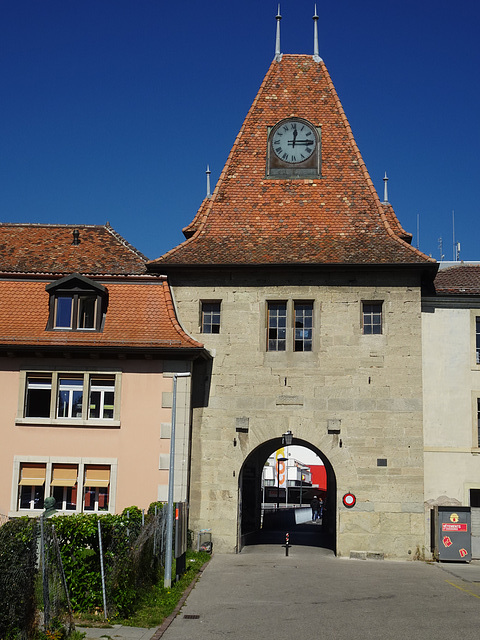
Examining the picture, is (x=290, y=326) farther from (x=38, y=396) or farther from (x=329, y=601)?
(x=329, y=601)

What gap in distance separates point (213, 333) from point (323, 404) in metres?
4.17

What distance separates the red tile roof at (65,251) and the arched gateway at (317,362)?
2.62m

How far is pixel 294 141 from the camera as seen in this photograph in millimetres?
30250

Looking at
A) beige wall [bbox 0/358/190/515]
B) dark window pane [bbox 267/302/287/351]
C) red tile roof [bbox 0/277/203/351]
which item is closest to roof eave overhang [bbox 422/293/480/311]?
dark window pane [bbox 267/302/287/351]

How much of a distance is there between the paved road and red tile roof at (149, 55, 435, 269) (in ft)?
30.6

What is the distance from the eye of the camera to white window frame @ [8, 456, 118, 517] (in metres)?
24.8

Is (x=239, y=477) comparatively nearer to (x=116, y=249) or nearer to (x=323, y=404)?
(x=323, y=404)

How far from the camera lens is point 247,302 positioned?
27031mm

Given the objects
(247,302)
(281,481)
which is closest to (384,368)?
(247,302)

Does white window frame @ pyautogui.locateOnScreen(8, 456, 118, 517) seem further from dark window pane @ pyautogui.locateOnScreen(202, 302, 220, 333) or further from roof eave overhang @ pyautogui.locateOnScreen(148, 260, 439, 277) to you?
roof eave overhang @ pyautogui.locateOnScreen(148, 260, 439, 277)

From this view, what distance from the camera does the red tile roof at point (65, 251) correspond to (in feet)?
94.1

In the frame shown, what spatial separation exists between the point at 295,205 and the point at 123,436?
10.0 metres

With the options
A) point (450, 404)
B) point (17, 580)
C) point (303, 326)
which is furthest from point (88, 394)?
point (17, 580)

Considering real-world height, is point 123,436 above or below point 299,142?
below
